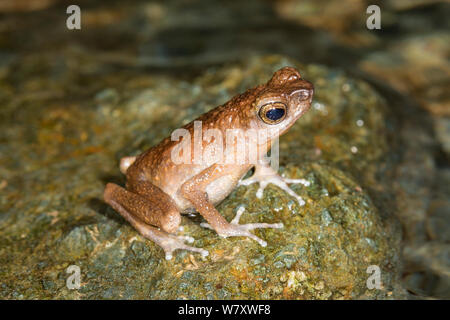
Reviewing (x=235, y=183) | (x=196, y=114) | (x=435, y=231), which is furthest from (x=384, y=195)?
(x=196, y=114)

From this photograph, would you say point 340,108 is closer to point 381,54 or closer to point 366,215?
point 366,215

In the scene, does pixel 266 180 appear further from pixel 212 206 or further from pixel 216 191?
pixel 212 206

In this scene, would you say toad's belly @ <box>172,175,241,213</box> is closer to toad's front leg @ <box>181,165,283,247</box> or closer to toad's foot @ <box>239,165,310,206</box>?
toad's front leg @ <box>181,165,283,247</box>

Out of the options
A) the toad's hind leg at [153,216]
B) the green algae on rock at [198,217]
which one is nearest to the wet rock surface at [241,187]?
the green algae on rock at [198,217]

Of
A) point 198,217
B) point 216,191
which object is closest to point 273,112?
point 216,191

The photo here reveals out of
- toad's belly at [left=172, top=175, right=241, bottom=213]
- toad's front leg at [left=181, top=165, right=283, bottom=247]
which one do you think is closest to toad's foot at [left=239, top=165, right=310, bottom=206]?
toad's belly at [left=172, top=175, right=241, bottom=213]

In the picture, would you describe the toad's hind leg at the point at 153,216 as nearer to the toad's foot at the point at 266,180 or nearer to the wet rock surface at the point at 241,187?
the wet rock surface at the point at 241,187
